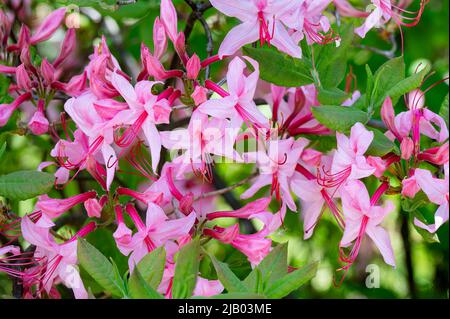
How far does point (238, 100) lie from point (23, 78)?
0.46m

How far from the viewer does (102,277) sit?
3.91 ft

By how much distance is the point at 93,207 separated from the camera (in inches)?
54.1

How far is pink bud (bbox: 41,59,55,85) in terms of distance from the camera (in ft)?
5.05

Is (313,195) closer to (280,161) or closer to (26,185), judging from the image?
(280,161)

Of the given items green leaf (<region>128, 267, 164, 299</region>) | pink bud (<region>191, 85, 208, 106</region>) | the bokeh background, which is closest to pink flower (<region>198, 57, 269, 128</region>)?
pink bud (<region>191, 85, 208, 106</region>)

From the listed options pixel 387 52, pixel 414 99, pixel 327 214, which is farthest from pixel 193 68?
pixel 327 214

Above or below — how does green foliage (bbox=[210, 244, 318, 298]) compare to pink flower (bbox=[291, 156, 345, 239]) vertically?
above

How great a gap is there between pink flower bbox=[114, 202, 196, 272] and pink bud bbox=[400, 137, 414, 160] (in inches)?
14.7

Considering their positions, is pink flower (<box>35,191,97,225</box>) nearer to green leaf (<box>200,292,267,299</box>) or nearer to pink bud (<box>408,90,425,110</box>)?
green leaf (<box>200,292,267,299</box>)

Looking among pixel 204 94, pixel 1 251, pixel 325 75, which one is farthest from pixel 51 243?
pixel 325 75

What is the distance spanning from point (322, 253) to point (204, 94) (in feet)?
4.10

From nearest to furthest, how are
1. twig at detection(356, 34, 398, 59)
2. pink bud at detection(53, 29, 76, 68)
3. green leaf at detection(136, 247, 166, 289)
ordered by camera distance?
green leaf at detection(136, 247, 166, 289)
pink bud at detection(53, 29, 76, 68)
twig at detection(356, 34, 398, 59)
